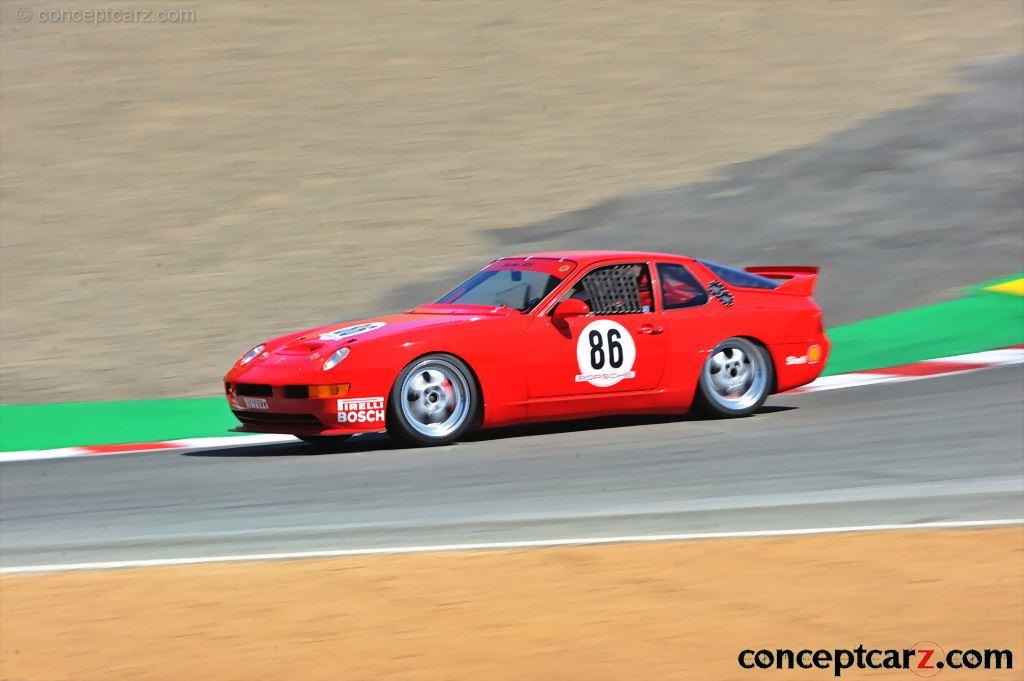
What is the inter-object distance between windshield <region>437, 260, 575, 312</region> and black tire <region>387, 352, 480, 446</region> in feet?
2.27

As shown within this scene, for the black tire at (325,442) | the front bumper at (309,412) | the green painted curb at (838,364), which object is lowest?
the black tire at (325,442)

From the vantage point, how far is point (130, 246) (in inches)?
664

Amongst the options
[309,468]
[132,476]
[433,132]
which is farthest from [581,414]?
[433,132]

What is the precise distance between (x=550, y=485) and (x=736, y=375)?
2668mm

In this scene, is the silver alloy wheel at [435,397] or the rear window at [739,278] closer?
the silver alloy wheel at [435,397]

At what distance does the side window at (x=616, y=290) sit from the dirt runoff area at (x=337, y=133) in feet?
13.7

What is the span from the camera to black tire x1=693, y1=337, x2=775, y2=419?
33.0 feet

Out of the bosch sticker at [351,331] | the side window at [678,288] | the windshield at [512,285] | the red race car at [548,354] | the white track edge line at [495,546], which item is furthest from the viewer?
the side window at [678,288]

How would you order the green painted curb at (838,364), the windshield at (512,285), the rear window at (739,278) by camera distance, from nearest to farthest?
the windshield at (512,285), the rear window at (739,278), the green painted curb at (838,364)

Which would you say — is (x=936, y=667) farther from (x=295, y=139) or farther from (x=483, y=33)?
(x=483, y=33)

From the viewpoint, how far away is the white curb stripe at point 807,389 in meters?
10.1

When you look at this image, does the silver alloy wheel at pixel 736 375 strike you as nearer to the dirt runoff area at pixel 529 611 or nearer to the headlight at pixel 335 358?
the headlight at pixel 335 358

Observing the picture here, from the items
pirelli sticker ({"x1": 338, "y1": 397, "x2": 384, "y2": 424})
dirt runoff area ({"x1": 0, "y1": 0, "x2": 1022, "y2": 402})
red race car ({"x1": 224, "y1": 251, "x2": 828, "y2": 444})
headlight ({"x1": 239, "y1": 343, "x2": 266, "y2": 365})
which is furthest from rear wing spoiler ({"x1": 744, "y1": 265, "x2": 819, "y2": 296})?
dirt runoff area ({"x1": 0, "y1": 0, "x2": 1022, "y2": 402})

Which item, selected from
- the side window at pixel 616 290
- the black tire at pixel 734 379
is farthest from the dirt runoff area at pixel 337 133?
the black tire at pixel 734 379
